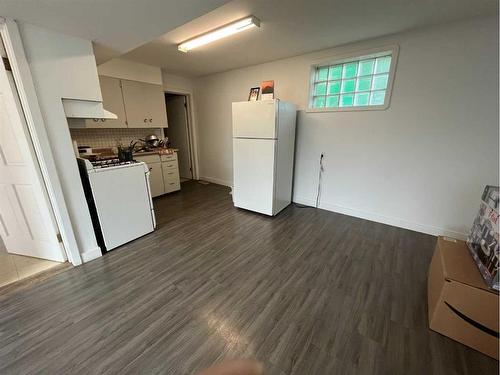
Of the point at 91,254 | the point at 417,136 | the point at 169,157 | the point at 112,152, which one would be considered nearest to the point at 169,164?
the point at 169,157

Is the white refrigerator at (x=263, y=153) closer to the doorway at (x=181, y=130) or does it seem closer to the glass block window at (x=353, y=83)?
the glass block window at (x=353, y=83)

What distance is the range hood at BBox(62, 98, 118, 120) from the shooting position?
73.8 inches

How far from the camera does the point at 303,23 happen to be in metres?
2.17

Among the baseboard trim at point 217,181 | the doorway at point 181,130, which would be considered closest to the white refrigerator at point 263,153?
the baseboard trim at point 217,181

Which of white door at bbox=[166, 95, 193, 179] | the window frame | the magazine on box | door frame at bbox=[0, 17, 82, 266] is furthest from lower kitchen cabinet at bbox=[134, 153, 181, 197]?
the magazine on box

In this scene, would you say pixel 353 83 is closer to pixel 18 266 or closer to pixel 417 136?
pixel 417 136

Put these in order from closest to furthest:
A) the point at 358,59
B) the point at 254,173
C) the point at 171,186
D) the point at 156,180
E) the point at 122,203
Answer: the point at 122,203 → the point at 358,59 → the point at 254,173 → the point at 156,180 → the point at 171,186

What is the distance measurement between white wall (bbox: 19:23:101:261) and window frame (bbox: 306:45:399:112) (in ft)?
9.10

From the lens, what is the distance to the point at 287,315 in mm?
1517

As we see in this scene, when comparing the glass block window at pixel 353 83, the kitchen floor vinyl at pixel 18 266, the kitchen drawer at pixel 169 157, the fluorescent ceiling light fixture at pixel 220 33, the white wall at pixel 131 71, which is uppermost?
the fluorescent ceiling light fixture at pixel 220 33

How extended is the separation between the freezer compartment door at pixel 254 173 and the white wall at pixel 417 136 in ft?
2.76

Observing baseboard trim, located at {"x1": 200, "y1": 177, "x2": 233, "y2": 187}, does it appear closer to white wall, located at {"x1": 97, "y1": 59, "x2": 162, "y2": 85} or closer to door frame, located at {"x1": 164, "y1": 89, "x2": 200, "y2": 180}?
door frame, located at {"x1": 164, "y1": 89, "x2": 200, "y2": 180}

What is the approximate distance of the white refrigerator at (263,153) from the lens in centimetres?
274

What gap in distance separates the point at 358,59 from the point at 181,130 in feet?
12.9
